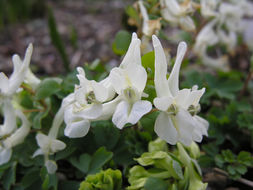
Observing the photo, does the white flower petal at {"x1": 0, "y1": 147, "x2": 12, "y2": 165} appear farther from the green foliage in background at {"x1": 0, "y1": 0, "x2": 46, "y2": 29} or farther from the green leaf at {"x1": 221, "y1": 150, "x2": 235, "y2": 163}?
the green foliage in background at {"x1": 0, "y1": 0, "x2": 46, "y2": 29}

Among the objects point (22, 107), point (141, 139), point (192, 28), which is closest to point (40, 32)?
point (22, 107)

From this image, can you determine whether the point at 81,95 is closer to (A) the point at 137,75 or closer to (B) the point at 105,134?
(A) the point at 137,75

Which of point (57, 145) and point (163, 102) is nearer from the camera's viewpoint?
point (163, 102)

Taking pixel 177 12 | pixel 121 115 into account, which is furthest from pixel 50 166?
pixel 177 12

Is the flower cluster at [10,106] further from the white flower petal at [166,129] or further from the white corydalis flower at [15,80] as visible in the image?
the white flower petal at [166,129]

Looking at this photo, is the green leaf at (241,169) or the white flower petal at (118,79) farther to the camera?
the green leaf at (241,169)

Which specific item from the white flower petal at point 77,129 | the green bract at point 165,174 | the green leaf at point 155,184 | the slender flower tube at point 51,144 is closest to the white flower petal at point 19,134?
the slender flower tube at point 51,144

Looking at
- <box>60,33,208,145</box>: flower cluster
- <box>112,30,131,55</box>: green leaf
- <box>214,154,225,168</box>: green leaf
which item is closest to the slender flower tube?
<box>60,33,208,145</box>: flower cluster
